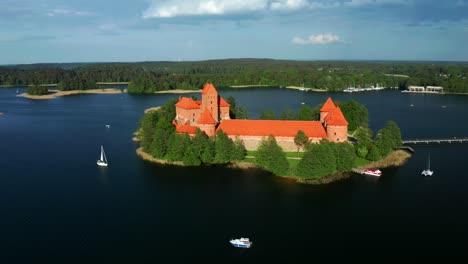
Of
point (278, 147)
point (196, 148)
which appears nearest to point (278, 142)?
point (278, 147)

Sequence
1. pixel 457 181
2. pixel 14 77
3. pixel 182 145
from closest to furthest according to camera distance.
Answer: pixel 457 181
pixel 182 145
pixel 14 77

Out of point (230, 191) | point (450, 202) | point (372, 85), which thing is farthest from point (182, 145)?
point (372, 85)

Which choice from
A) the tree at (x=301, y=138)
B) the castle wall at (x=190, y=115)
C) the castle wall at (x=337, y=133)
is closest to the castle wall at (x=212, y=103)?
the castle wall at (x=190, y=115)

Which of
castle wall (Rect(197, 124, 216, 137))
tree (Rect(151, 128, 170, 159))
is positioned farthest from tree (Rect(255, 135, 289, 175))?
tree (Rect(151, 128, 170, 159))

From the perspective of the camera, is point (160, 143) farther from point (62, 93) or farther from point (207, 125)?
point (62, 93)

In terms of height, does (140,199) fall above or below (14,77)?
below

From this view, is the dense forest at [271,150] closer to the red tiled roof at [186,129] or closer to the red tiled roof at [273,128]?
the red tiled roof at [186,129]

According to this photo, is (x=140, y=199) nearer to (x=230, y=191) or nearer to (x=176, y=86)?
(x=230, y=191)
